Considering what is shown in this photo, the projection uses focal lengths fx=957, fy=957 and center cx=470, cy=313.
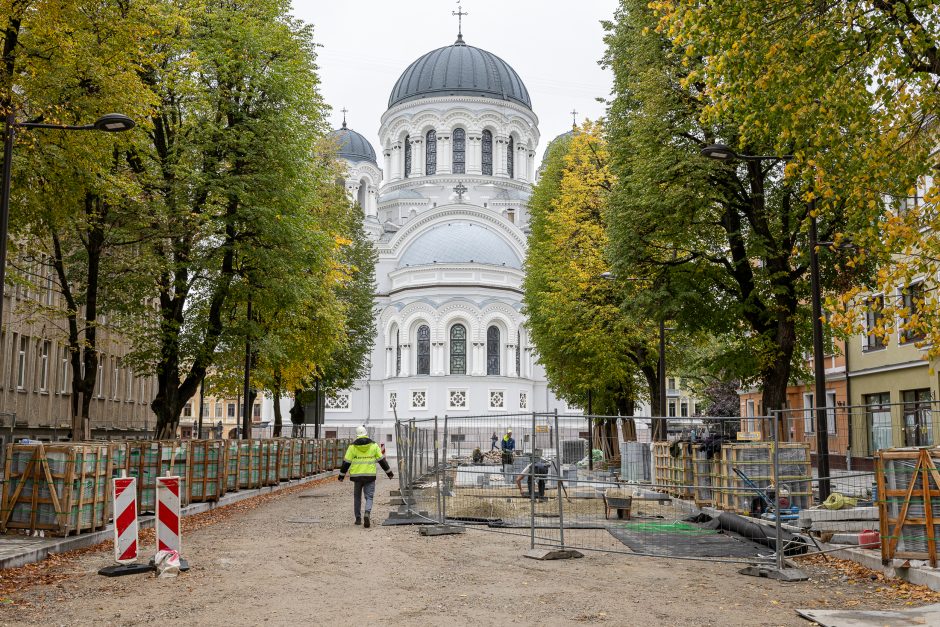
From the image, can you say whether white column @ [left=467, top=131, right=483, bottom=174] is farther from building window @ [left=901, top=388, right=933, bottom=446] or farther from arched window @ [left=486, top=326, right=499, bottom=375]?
building window @ [left=901, top=388, right=933, bottom=446]

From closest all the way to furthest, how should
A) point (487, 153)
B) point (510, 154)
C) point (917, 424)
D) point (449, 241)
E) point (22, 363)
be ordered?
point (917, 424) → point (22, 363) → point (449, 241) → point (487, 153) → point (510, 154)

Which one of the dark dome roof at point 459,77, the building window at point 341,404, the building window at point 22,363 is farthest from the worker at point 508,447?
the dark dome roof at point 459,77

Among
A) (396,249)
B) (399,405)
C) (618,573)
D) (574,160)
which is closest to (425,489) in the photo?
(618,573)

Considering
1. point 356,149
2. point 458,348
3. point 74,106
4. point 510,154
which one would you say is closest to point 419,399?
point 458,348

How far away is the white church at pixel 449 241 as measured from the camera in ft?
208

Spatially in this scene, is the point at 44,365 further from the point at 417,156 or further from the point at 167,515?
the point at 417,156

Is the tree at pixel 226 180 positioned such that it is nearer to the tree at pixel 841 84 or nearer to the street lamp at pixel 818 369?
the street lamp at pixel 818 369

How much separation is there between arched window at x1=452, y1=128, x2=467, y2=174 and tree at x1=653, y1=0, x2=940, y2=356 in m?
60.2

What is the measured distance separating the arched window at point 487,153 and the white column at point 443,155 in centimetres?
280

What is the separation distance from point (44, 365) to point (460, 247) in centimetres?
3682

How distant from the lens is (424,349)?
64812 millimetres

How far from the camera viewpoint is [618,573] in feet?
36.5

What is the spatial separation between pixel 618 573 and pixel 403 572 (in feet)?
8.19

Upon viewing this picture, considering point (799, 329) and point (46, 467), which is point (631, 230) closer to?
point (799, 329)
